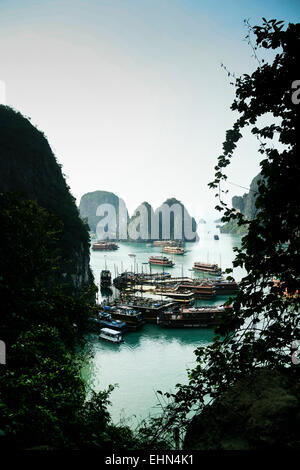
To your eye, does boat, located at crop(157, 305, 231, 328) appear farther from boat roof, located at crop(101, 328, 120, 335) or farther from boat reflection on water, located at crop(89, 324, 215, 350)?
boat roof, located at crop(101, 328, 120, 335)

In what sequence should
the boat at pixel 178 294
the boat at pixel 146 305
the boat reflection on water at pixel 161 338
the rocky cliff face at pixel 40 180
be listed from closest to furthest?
the boat reflection on water at pixel 161 338
the boat at pixel 146 305
the rocky cliff face at pixel 40 180
the boat at pixel 178 294

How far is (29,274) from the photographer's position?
732cm

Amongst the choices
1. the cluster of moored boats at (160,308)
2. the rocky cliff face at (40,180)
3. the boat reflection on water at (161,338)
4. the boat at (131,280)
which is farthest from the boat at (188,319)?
the boat at (131,280)

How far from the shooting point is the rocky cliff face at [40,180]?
3070 centimetres

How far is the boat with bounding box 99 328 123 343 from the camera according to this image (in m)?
23.3

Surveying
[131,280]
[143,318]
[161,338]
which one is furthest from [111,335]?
[131,280]

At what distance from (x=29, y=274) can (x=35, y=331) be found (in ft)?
5.57

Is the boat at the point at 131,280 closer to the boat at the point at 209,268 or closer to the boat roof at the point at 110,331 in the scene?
the boat at the point at 209,268

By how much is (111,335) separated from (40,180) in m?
22.8

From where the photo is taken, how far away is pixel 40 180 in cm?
3416

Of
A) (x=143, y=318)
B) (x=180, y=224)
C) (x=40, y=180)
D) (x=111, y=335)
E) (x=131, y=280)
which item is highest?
(x=40, y=180)

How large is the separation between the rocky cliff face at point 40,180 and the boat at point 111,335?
795 centimetres

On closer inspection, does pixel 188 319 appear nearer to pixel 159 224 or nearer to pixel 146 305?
pixel 146 305

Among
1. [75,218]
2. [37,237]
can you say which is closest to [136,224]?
[75,218]
